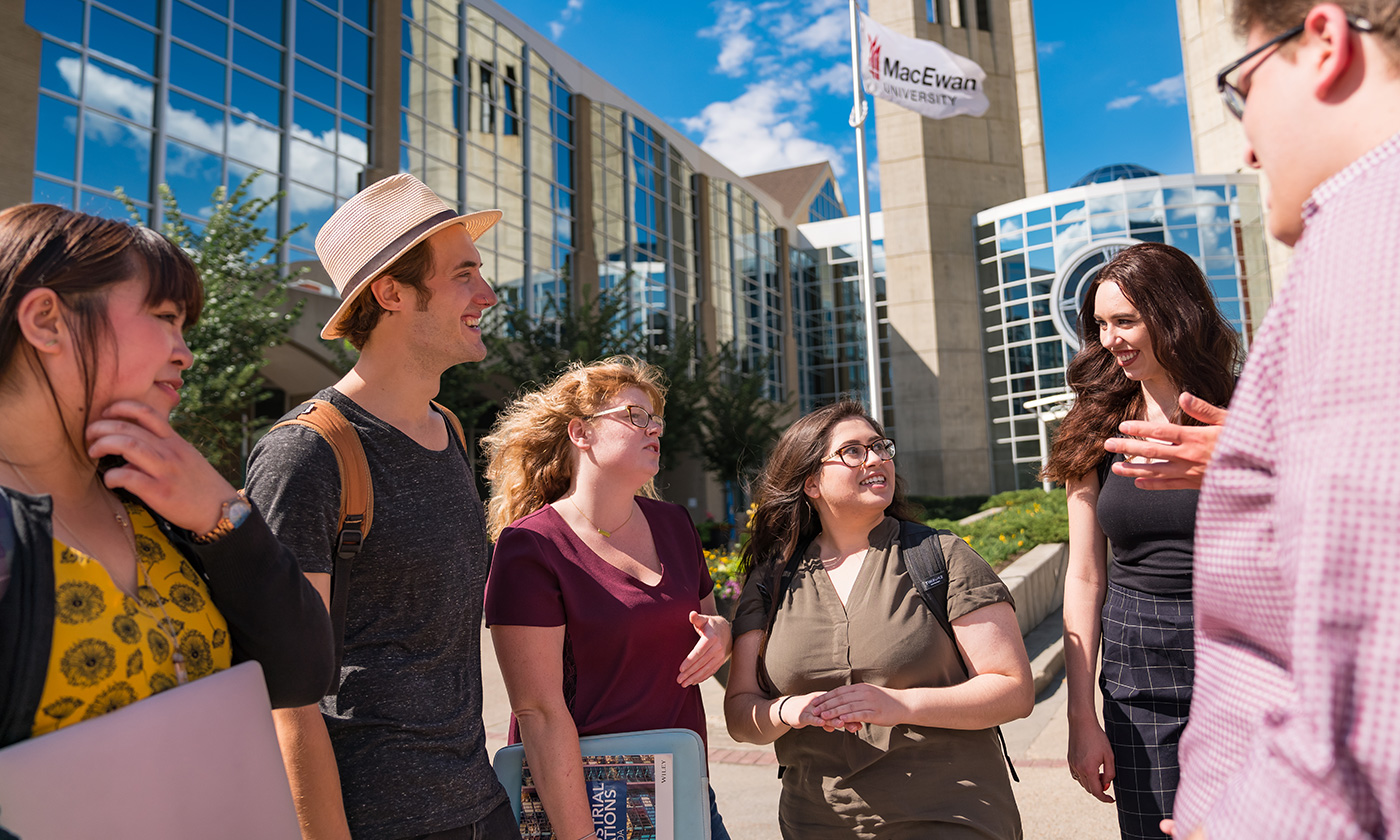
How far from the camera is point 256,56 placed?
60.0 feet

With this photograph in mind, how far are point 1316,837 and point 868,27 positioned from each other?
Result: 18600mm

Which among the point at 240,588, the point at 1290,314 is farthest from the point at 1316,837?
the point at 240,588

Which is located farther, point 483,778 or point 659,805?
point 659,805

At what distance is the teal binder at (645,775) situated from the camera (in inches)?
94.4

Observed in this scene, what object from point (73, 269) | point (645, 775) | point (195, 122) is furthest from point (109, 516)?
point (195, 122)

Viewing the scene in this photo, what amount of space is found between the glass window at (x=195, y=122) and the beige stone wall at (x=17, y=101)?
2516mm

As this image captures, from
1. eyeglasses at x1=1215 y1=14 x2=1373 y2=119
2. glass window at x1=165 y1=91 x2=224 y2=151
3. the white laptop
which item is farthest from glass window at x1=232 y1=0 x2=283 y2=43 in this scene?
eyeglasses at x1=1215 y1=14 x2=1373 y2=119

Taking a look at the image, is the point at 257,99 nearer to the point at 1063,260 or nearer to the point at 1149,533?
the point at 1149,533

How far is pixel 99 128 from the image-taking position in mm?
15219

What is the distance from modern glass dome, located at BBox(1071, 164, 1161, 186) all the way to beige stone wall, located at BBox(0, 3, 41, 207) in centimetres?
3580

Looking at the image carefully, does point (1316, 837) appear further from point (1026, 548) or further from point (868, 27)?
point (868, 27)

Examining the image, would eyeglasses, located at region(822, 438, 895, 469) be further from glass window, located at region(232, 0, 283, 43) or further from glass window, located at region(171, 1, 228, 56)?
glass window, located at region(232, 0, 283, 43)

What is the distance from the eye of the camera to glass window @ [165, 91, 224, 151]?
16438 mm

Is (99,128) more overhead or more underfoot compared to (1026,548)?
more overhead
